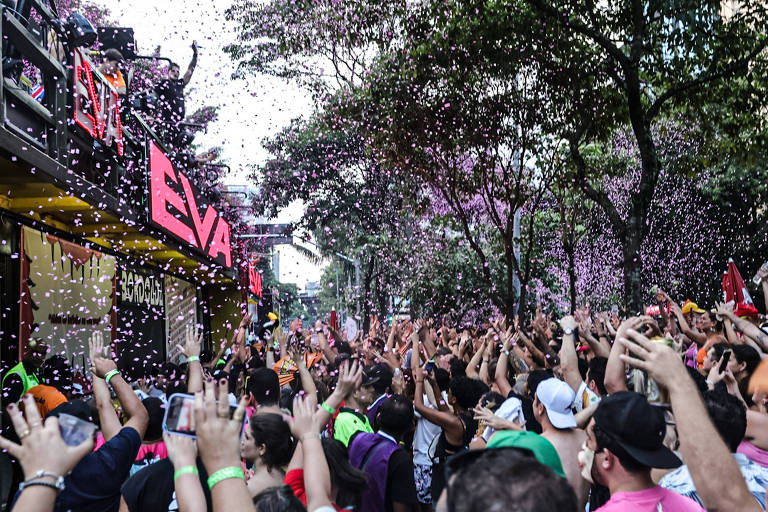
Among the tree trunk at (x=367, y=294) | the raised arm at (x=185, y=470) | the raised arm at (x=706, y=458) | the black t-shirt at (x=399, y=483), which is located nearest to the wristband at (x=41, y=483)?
the raised arm at (x=185, y=470)

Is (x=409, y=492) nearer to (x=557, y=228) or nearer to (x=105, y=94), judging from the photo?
(x=105, y=94)

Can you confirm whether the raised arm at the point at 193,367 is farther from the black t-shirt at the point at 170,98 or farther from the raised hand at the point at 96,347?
the black t-shirt at the point at 170,98

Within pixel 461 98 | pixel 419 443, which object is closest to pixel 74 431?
pixel 419 443

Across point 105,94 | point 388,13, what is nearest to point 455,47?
point 388,13

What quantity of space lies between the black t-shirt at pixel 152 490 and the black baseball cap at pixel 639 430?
1974 mm

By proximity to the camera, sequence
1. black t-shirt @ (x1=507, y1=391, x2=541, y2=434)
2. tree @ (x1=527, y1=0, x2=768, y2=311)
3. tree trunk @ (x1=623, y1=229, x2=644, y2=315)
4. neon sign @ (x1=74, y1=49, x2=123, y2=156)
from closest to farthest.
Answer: black t-shirt @ (x1=507, y1=391, x2=541, y2=434) → neon sign @ (x1=74, y1=49, x2=123, y2=156) → tree @ (x1=527, y1=0, x2=768, y2=311) → tree trunk @ (x1=623, y1=229, x2=644, y2=315)

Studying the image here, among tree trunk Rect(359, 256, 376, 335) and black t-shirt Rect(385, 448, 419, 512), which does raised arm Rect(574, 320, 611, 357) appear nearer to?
black t-shirt Rect(385, 448, 419, 512)

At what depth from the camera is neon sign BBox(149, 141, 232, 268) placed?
9766mm

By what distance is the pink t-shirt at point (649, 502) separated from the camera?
2.70 m

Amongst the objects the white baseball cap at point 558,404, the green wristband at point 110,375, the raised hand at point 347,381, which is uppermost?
the green wristband at point 110,375

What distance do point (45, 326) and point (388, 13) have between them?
27.2 ft

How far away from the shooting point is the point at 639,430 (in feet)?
9.25

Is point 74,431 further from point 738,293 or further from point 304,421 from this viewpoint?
point 738,293

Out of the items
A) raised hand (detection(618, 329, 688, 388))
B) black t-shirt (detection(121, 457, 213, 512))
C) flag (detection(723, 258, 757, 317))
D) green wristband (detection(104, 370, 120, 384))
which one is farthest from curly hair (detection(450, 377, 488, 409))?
flag (detection(723, 258, 757, 317))
